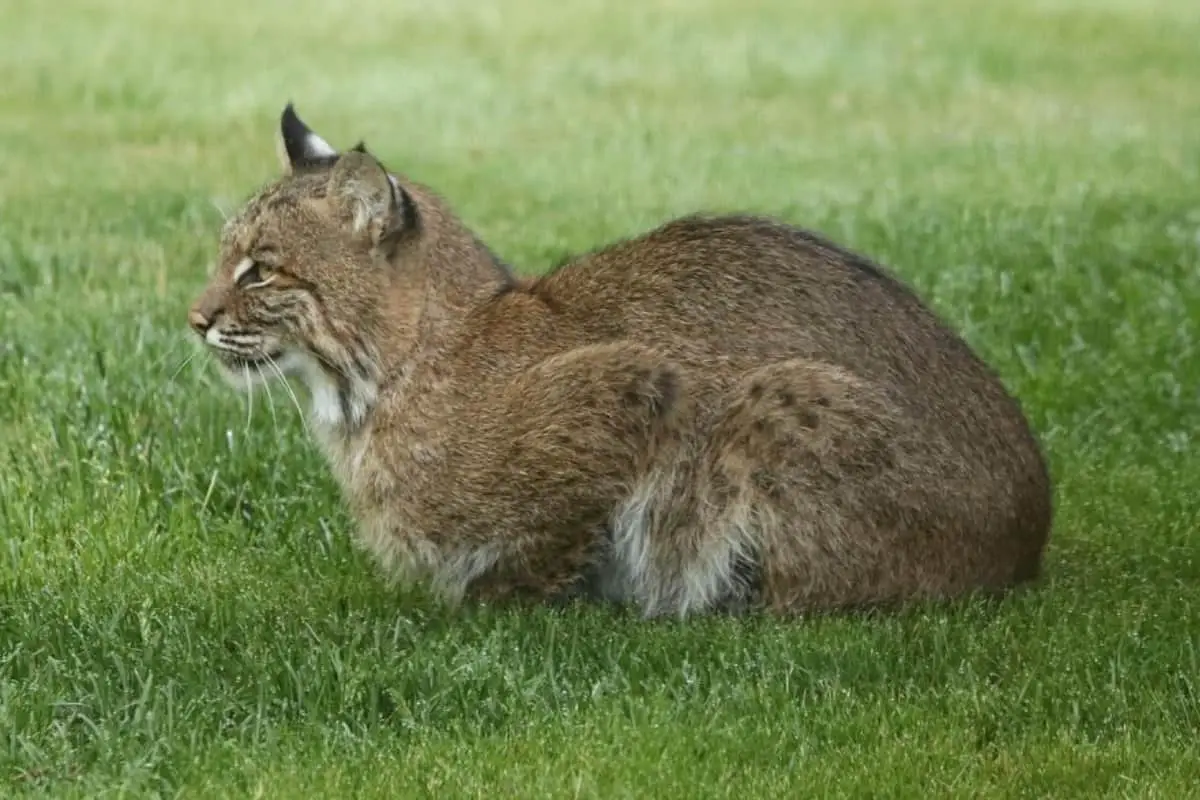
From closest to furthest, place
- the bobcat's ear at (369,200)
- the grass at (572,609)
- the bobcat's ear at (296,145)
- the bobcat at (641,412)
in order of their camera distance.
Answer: the grass at (572,609) < the bobcat at (641,412) < the bobcat's ear at (369,200) < the bobcat's ear at (296,145)

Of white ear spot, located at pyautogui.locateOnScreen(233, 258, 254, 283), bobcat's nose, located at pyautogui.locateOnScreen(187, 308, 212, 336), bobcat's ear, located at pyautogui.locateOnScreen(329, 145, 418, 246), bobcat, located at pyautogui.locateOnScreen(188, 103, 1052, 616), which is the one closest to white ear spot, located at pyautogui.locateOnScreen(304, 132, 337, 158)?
bobcat, located at pyautogui.locateOnScreen(188, 103, 1052, 616)

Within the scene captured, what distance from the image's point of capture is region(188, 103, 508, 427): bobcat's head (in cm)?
725

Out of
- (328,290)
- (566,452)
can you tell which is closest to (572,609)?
(566,452)

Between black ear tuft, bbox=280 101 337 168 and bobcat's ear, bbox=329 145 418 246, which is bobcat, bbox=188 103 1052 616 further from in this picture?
black ear tuft, bbox=280 101 337 168

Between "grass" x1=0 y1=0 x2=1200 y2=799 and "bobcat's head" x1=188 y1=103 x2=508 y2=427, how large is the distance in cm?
74

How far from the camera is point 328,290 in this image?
286 inches

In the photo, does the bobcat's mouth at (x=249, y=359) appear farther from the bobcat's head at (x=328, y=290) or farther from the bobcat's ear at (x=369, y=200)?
the bobcat's ear at (x=369, y=200)

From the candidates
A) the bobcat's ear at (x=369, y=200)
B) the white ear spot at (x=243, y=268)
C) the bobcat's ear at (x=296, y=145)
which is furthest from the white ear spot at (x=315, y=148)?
the white ear spot at (x=243, y=268)

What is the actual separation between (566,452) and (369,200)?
1.09 meters

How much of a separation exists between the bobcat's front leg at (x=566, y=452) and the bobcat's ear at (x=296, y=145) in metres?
1.22

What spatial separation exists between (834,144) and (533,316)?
10.9m

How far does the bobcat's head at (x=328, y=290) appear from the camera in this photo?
285 inches

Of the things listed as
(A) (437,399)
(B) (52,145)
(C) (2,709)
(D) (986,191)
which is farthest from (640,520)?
(B) (52,145)

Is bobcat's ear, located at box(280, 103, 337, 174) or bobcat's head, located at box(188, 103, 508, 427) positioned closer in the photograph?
bobcat's head, located at box(188, 103, 508, 427)
